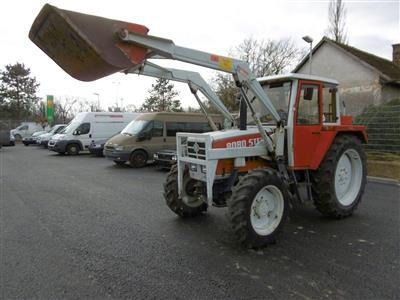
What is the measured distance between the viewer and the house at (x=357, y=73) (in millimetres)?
18641

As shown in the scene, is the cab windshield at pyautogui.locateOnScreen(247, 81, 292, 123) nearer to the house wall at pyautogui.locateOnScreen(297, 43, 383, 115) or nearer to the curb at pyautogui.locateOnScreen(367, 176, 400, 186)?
the curb at pyautogui.locateOnScreen(367, 176, 400, 186)

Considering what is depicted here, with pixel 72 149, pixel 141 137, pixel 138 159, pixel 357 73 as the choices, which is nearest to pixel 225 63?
pixel 141 137

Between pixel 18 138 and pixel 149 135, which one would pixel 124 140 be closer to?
pixel 149 135

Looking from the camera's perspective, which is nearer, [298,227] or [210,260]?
[210,260]

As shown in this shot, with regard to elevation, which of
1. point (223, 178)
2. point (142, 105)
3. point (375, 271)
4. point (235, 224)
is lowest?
point (375, 271)

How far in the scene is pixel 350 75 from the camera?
2027cm

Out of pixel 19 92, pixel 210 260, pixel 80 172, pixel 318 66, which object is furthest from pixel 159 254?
pixel 19 92

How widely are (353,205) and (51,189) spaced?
7.28m

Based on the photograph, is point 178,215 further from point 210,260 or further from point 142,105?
point 142,105

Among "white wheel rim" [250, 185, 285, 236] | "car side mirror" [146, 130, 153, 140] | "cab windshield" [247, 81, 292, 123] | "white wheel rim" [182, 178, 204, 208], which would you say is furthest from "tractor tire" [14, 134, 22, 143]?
"white wheel rim" [250, 185, 285, 236]

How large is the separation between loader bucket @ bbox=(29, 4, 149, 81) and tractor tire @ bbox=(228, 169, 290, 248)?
2083 mm

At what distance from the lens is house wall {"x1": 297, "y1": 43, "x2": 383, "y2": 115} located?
62.1ft

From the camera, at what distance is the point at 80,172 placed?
12.2 meters

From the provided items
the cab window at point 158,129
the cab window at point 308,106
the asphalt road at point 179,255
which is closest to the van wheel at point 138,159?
the cab window at point 158,129
